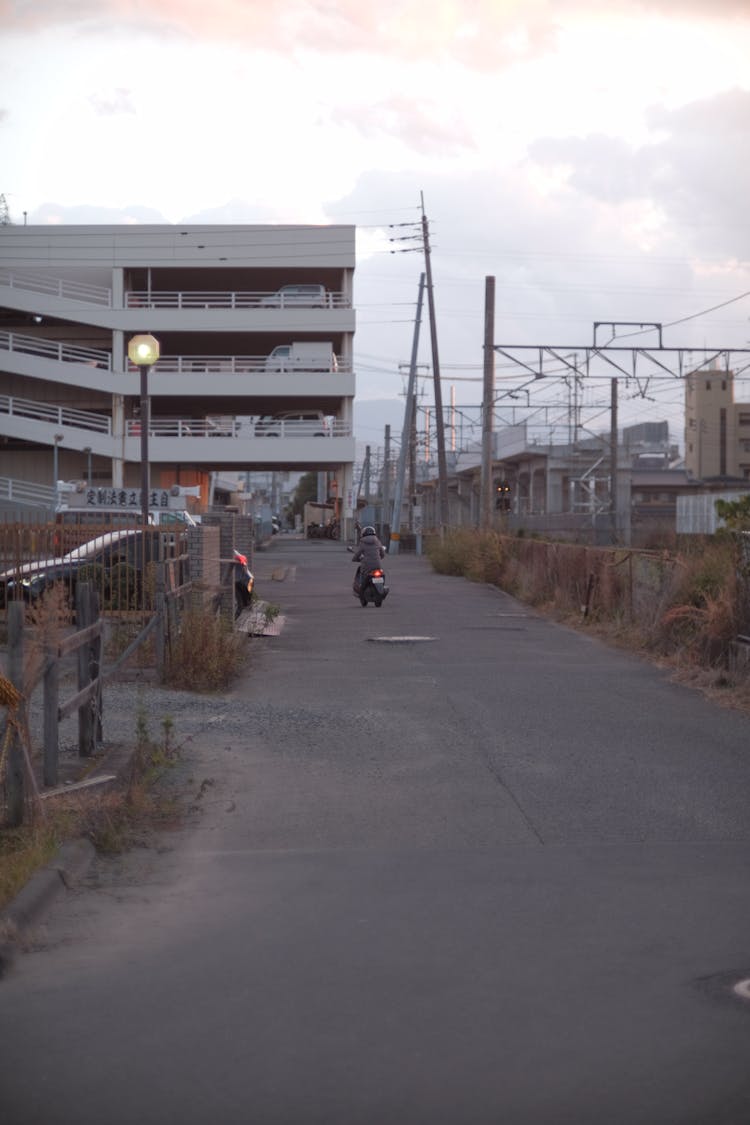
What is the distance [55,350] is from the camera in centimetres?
6128

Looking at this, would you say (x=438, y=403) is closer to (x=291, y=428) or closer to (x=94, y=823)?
(x=291, y=428)

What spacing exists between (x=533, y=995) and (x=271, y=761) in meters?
5.20

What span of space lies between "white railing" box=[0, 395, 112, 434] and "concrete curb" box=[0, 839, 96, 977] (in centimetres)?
5310

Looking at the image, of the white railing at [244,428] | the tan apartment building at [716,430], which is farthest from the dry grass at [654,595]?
the tan apartment building at [716,430]

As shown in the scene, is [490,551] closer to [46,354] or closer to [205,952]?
[205,952]

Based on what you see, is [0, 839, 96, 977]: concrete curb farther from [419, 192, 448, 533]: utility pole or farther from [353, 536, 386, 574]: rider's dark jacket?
[419, 192, 448, 533]: utility pole

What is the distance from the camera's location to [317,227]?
201 ft

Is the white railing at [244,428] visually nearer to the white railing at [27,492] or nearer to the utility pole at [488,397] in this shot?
the white railing at [27,492]

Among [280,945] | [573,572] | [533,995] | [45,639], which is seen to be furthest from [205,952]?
[573,572]

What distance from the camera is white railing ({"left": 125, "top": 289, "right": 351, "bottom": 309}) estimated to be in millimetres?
61219

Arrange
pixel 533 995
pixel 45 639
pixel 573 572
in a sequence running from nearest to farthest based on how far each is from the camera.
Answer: pixel 533 995 < pixel 45 639 < pixel 573 572

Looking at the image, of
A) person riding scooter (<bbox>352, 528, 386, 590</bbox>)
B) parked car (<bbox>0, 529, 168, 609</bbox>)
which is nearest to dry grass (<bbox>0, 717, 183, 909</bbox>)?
parked car (<bbox>0, 529, 168, 609</bbox>)

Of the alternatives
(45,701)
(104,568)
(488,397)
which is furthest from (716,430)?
(45,701)

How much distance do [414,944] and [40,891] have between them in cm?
185
